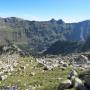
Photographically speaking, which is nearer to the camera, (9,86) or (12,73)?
(9,86)

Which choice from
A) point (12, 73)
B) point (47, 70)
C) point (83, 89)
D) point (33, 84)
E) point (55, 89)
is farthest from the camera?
point (47, 70)

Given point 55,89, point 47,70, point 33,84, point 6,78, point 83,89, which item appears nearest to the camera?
point 83,89

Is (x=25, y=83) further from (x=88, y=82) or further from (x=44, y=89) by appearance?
(x=88, y=82)

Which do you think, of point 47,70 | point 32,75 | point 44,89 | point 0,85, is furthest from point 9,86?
point 47,70

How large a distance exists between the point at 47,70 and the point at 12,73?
25.9 ft

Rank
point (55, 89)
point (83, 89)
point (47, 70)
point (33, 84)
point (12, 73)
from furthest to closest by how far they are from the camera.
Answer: point (47, 70) < point (12, 73) < point (33, 84) < point (55, 89) < point (83, 89)

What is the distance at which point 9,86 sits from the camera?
45906 millimetres

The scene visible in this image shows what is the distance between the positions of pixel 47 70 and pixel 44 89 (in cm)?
2473

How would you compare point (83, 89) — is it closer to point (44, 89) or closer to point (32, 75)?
point (44, 89)

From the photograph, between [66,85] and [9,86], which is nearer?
[66,85]

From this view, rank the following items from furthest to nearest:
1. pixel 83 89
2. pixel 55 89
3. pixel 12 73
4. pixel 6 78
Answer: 1. pixel 12 73
2. pixel 6 78
3. pixel 55 89
4. pixel 83 89

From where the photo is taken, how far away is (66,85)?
36.8 metres

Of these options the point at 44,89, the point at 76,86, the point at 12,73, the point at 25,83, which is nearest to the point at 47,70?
the point at 12,73

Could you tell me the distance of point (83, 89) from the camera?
116 feet
